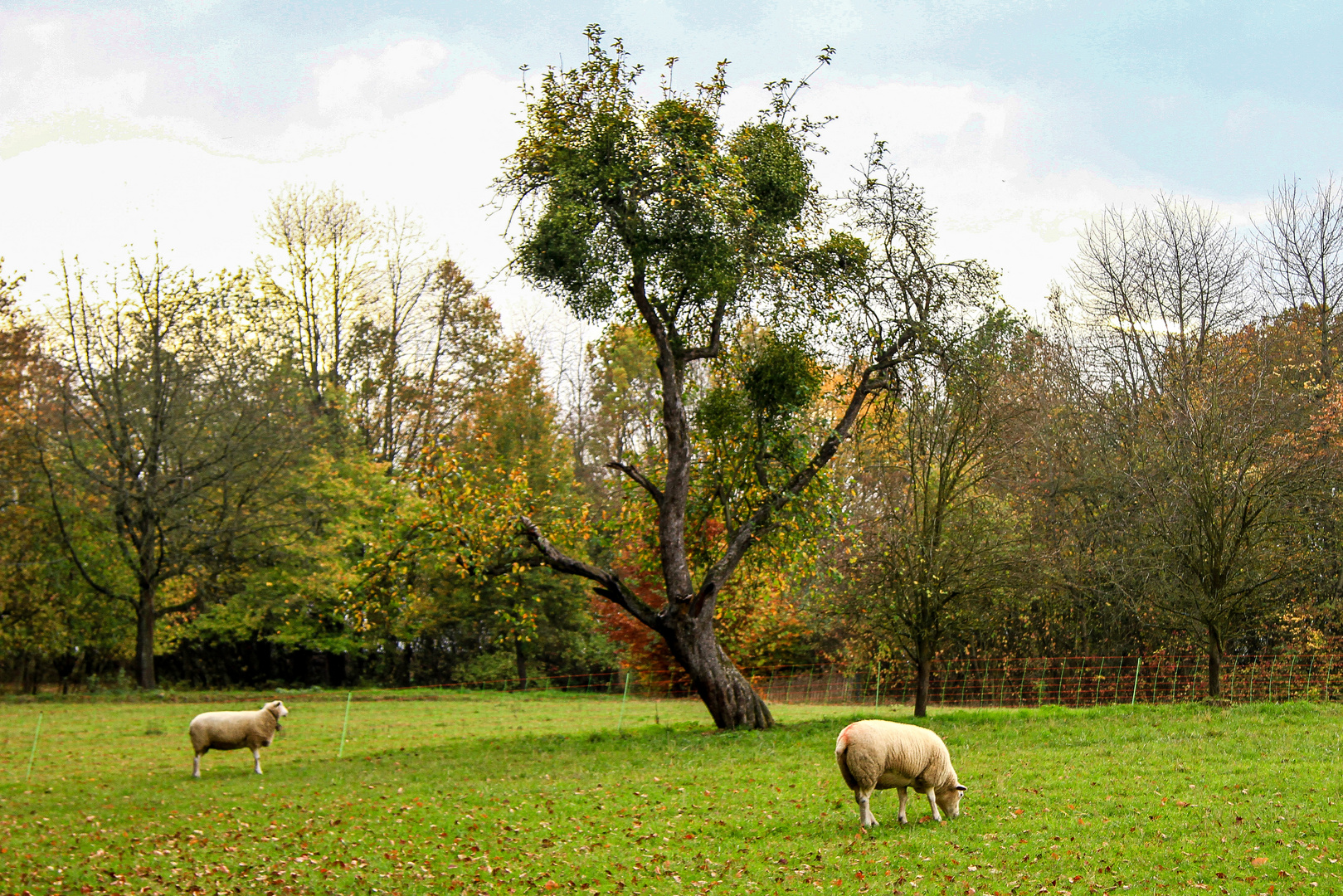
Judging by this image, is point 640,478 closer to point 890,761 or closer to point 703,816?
point 703,816

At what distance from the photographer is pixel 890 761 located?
10.1 metres

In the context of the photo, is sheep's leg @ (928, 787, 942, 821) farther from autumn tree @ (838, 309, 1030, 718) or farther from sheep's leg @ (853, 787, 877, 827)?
autumn tree @ (838, 309, 1030, 718)

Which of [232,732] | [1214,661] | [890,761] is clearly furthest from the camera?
[1214,661]

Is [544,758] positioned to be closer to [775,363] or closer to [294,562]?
[775,363]

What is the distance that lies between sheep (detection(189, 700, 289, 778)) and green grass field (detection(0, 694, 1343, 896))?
1.57 feet

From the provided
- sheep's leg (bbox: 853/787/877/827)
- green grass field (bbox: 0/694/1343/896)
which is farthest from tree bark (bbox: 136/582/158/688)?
sheep's leg (bbox: 853/787/877/827)

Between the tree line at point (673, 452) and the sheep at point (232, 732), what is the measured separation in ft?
8.39

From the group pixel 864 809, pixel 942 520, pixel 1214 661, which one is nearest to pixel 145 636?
pixel 942 520

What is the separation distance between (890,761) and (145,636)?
2951 cm

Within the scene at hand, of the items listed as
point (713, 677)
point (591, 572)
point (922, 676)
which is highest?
point (591, 572)

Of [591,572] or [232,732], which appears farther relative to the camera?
[591,572]

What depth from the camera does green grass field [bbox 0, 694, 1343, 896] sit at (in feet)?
29.9

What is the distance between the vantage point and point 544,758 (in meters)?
17.2

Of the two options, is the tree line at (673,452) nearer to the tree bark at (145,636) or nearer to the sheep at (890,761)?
the tree bark at (145,636)
